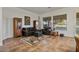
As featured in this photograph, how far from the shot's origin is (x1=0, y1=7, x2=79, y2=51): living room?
8.30 ft

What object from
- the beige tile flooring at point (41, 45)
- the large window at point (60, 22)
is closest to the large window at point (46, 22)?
the large window at point (60, 22)

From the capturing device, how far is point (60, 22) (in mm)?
2680

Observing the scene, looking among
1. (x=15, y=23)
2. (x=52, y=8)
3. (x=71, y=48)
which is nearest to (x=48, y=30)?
(x=52, y=8)

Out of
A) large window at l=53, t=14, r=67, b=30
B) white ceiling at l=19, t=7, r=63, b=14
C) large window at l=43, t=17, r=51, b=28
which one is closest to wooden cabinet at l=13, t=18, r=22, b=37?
white ceiling at l=19, t=7, r=63, b=14

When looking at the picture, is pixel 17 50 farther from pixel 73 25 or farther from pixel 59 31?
pixel 73 25

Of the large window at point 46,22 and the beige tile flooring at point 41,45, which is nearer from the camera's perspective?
the beige tile flooring at point 41,45

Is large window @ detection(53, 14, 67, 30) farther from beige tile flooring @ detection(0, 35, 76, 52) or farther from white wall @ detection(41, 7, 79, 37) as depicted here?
beige tile flooring @ detection(0, 35, 76, 52)

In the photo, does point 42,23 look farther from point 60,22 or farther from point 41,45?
point 41,45

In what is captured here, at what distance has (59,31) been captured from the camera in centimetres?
273

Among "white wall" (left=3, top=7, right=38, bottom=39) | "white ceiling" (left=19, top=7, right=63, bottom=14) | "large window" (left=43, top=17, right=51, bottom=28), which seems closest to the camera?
"white wall" (left=3, top=7, right=38, bottom=39)

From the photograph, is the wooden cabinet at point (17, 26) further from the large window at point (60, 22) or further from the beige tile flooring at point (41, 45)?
the large window at point (60, 22)

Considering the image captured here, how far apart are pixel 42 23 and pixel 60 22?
0.55 m

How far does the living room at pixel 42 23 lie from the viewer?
253 centimetres

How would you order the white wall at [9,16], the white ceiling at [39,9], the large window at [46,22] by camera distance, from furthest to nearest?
the large window at [46,22], the white ceiling at [39,9], the white wall at [9,16]
